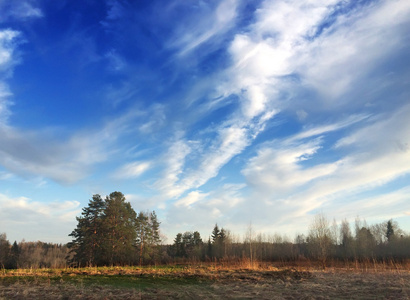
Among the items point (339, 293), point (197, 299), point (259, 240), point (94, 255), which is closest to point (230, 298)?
point (197, 299)

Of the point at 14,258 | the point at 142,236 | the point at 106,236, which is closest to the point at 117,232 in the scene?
the point at 106,236

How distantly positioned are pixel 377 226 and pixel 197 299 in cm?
6492

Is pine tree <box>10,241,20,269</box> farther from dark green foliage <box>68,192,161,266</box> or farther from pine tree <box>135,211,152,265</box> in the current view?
pine tree <box>135,211,152,265</box>

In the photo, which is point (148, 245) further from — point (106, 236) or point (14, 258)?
point (14, 258)

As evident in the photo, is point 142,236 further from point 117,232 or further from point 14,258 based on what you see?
point 14,258

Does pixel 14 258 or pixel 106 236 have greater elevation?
pixel 106 236

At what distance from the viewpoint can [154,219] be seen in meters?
57.7

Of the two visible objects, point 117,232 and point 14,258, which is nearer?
point 117,232

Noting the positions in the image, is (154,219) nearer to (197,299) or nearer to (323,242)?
(323,242)

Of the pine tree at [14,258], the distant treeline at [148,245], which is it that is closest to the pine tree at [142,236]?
the distant treeline at [148,245]

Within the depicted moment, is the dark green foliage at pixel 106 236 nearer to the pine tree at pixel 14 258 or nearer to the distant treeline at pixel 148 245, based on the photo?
the distant treeline at pixel 148 245

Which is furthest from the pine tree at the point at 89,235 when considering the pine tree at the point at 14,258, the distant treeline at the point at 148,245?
the pine tree at the point at 14,258

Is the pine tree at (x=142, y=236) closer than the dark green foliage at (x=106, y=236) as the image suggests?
No

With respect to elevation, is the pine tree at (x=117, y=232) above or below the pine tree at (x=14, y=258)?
above
